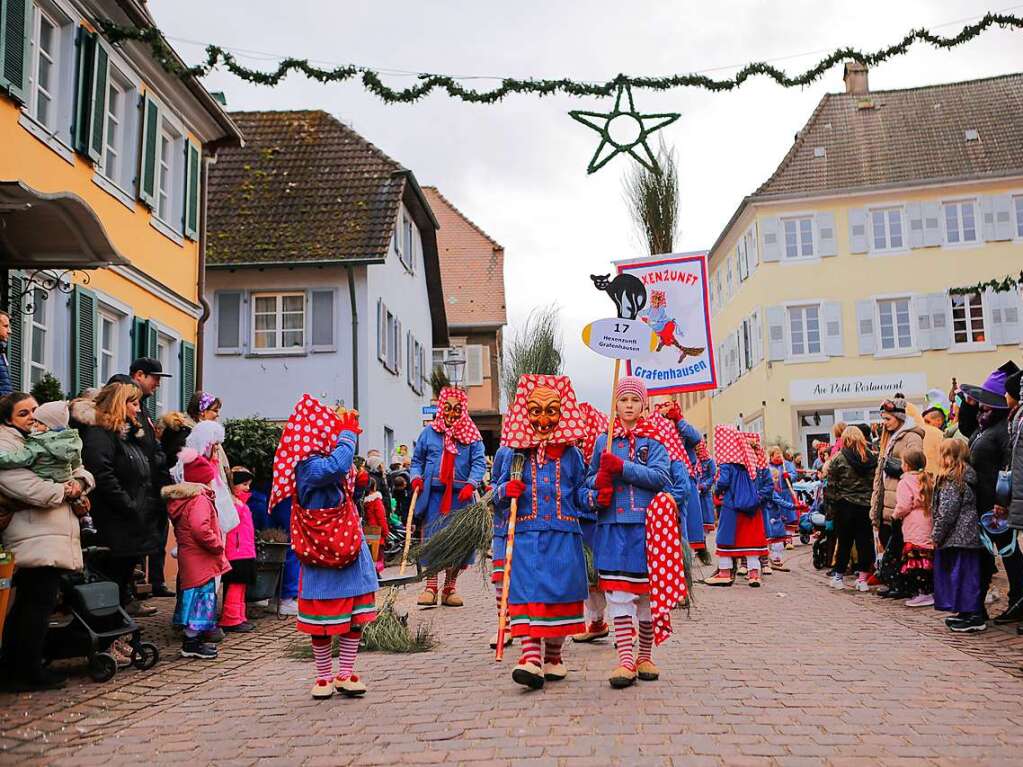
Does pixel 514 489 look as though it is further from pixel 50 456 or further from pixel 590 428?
pixel 50 456

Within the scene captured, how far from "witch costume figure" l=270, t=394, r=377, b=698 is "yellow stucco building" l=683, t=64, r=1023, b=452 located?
33.7 metres

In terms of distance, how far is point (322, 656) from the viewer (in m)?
7.03

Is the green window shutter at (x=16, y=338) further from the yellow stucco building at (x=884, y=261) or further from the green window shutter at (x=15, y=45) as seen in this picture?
the yellow stucco building at (x=884, y=261)

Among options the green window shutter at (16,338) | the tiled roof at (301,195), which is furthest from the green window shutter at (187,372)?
the tiled roof at (301,195)

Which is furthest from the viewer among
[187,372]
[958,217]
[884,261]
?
[884,261]

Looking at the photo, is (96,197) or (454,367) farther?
(454,367)

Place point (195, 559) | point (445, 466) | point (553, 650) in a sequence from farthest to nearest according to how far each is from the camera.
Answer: point (445, 466)
point (195, 559)
point (553, 650)

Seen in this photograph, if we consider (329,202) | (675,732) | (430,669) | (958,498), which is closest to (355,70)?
(430,669)

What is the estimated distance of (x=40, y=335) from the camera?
1339 centimetres

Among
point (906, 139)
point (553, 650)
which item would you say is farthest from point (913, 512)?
point (906, 139)

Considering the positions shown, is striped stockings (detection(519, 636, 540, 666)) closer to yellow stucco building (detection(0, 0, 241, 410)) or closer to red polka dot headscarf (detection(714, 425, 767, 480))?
yellow stucco building (detection(0, 0, 241, 410))

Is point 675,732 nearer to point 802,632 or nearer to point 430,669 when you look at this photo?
point 430,669

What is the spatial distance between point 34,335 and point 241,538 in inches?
190

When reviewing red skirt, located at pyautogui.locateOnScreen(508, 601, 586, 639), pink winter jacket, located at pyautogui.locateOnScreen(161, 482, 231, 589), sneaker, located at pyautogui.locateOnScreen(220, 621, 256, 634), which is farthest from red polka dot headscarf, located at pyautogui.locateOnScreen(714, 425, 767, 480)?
red skirt, located at pyautogui.locateOnScreen(508, 601, 586, 639)
